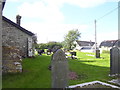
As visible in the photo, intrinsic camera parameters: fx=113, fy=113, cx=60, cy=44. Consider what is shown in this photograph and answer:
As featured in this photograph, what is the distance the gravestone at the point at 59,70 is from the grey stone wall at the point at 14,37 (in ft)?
29.3

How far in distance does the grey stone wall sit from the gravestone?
8933 mm

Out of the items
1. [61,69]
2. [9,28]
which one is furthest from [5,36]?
[61,69]

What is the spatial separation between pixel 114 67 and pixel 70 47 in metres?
42.9

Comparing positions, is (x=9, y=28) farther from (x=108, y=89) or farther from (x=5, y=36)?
(x=108, y=89)

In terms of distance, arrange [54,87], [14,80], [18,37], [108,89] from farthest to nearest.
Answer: [18,37], [14,80], [108,89], [54,87]

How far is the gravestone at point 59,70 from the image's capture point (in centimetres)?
492

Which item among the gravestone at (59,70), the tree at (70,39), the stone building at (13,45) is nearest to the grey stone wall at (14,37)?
the stone building at (13,45)

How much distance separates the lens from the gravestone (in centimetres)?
492

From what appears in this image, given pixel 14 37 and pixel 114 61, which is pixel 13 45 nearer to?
pixel 14 37

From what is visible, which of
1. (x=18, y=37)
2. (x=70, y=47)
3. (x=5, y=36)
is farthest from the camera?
(x=70, y=47)

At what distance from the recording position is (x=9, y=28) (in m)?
13.1

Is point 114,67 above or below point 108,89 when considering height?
above

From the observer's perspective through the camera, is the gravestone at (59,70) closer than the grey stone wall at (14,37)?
Yes

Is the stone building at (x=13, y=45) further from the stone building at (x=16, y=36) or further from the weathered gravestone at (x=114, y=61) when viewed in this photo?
the weathered gravestone at (x=114, y=61)
